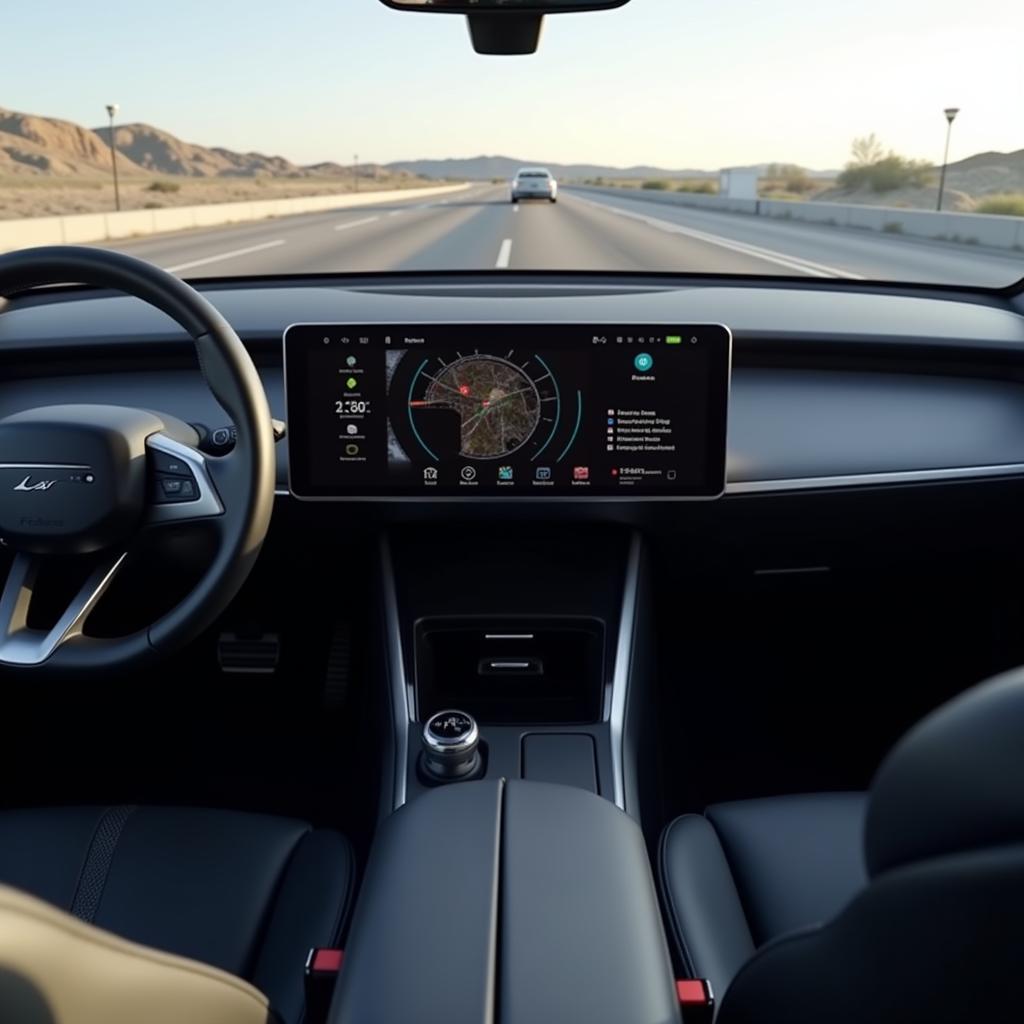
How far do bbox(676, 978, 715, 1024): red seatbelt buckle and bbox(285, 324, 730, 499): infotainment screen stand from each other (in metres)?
1.32

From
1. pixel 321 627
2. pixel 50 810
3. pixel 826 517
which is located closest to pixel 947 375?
pixel 826 517

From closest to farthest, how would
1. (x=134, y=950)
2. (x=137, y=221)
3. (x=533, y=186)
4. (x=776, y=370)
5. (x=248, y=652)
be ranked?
(x=134, y=950), (x=776, y=370), (x=248, y=652), (x=137, y=221), (x=533, y=186)

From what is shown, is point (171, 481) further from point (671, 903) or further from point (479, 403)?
point (671, 903)

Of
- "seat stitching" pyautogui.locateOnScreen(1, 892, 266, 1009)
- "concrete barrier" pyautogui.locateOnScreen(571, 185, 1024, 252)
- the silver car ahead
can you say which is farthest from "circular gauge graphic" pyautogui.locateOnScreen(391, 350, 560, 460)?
the silver car ahead

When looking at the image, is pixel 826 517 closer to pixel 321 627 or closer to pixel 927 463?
pixel 927 463

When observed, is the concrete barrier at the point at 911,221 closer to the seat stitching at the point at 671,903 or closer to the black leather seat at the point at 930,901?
the seat stitching at the point at 671,903

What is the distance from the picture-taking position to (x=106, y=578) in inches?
84.1

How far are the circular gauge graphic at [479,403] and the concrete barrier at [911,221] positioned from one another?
→ 2.55 metres

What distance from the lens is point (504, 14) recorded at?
2.31 meters

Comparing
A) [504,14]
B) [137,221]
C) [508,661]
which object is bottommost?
[508,661]

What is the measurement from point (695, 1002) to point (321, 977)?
0.52 m

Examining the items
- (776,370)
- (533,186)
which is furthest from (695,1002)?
(533,186)

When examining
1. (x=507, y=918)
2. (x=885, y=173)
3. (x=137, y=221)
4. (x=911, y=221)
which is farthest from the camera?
(x=137, y=221)

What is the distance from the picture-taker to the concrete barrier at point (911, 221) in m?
5.64
